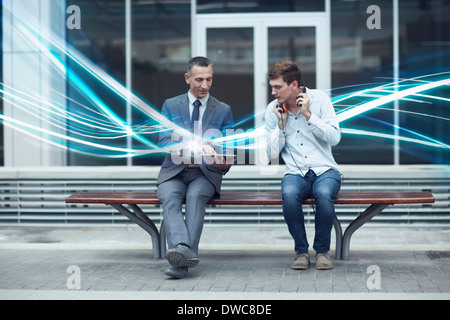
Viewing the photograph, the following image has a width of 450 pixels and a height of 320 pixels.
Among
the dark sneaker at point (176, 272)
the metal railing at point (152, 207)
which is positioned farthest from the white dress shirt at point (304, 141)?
the metal railing at point (152, 207)

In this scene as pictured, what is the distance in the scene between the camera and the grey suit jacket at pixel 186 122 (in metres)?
6.30

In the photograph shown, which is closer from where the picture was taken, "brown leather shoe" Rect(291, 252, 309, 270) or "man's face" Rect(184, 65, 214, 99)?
"brown leather shoe" Rect(291, 252, 309, 270)

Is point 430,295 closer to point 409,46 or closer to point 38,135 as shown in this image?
point 409,46

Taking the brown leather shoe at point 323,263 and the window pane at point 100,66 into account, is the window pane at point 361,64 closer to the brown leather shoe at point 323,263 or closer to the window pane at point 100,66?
the window pane at point 100,66

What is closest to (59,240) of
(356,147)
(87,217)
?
(87,217)

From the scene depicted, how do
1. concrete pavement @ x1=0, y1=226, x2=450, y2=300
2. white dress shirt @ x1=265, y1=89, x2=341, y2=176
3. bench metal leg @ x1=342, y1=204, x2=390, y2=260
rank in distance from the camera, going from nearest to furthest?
concrete pavement @ x1=0, y1=226, x2=450, y2=300 → white dress shirt @ x1=265, y1=89, x2=341, y2=176 → bench metal leg @ x1=342, y1=204, x2=390, y2=260

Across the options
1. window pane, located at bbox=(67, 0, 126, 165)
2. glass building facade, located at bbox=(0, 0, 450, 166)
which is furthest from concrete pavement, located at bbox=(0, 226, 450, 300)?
window pane, located at bbox=(67, 0, 126, 165)

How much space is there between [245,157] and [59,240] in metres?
2.98

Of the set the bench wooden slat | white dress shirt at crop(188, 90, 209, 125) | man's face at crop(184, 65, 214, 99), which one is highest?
man's face at crop(184, 65, 214, 99)

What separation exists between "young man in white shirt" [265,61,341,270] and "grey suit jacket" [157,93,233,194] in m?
0.43

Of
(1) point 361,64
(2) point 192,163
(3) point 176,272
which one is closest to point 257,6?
(1) point 361,64

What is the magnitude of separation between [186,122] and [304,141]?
1.08m

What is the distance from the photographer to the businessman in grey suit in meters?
5.95

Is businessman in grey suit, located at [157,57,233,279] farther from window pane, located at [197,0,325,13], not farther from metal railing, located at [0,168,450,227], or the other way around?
window pane, located at [197,0,325,13]
